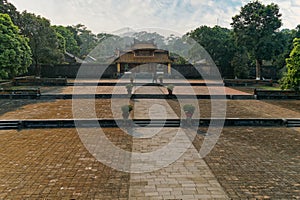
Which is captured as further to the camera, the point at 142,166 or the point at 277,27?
the point at 277,27

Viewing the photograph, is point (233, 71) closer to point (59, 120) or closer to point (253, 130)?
point (253, 130)

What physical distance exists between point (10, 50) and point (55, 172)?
17919 mm

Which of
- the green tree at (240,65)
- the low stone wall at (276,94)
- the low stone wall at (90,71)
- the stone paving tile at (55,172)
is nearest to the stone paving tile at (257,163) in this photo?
the stone paving tile at (55,172)

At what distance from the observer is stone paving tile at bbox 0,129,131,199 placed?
18.9ft

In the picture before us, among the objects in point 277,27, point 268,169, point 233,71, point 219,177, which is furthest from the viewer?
point 233,71

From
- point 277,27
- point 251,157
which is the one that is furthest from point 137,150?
point 277,27

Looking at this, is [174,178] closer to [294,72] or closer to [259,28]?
[294,72]

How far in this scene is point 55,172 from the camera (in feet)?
22.2

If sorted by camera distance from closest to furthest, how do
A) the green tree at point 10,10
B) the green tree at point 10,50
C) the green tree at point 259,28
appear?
the green tree at point 10,50
the green tree at point 10,10
the green tree at point 259,28

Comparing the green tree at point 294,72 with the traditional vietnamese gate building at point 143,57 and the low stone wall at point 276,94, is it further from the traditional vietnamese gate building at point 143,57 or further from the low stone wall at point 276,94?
the traditional vietnamese gate building at point 143,57

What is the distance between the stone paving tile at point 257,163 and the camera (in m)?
5.94

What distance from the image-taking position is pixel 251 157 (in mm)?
8000

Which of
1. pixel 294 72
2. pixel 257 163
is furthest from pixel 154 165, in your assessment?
pixel 294 72

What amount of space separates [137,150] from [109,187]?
8.56 ft
